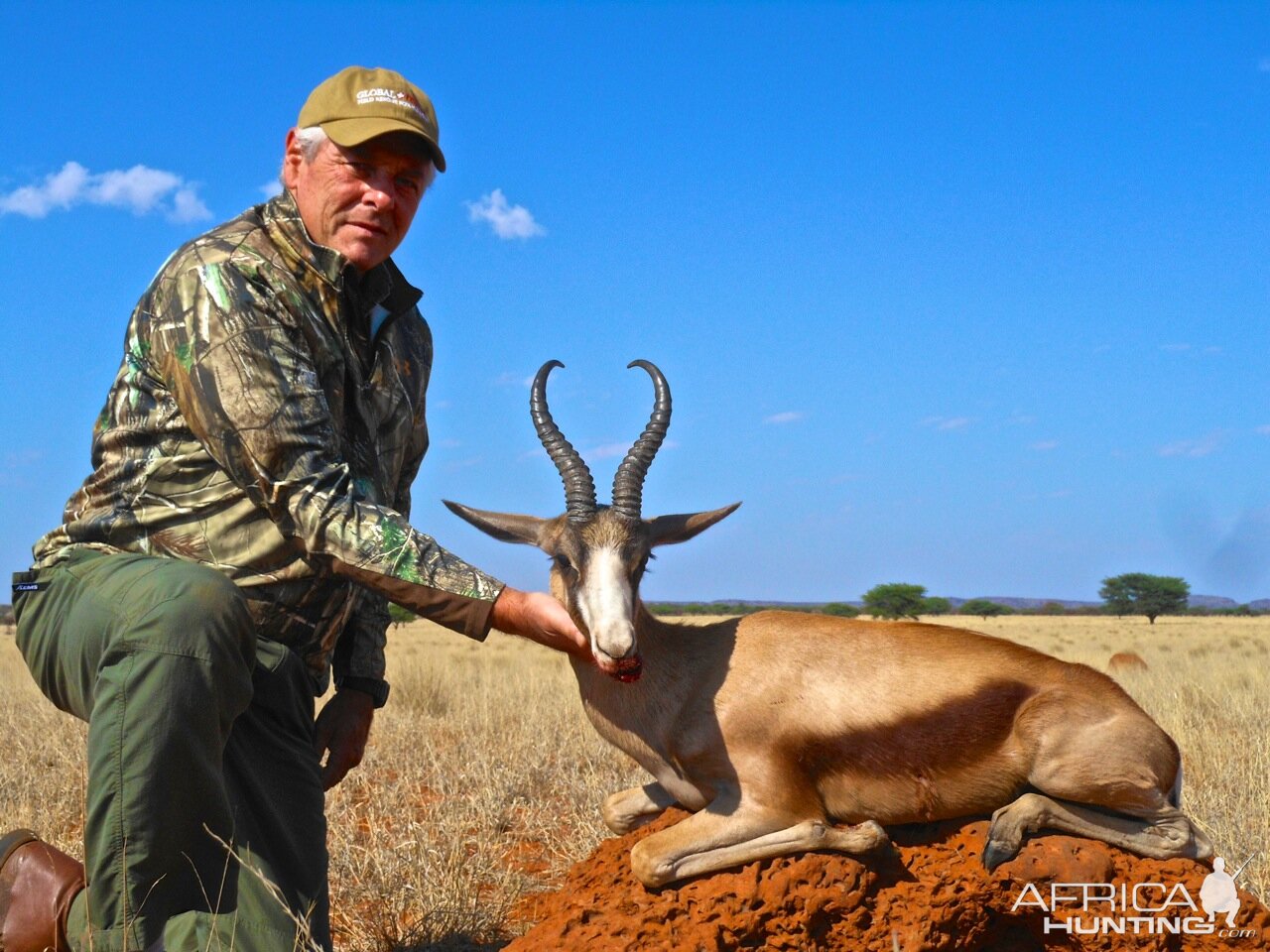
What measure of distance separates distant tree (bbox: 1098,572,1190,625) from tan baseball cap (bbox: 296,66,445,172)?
6639cm

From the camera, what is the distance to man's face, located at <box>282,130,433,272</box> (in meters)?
5.08

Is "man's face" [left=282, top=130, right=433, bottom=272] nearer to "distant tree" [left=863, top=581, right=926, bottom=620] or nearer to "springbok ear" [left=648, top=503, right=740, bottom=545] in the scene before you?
"springbok ear" [left=648, top=503, right=740, bottom=545]

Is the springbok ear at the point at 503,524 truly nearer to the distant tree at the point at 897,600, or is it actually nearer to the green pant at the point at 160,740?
the green pant at the point at 160,740

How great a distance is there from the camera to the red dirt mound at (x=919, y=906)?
15.1 ft

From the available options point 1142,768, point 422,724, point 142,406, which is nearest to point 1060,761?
point 1142,768

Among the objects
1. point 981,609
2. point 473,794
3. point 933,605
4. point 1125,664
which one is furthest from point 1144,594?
point 473,794

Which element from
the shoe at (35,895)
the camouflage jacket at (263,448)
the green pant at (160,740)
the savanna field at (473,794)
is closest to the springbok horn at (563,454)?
the camouflage jacket at (263,448)

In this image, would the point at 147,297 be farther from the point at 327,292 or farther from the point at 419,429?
the point at 419,429

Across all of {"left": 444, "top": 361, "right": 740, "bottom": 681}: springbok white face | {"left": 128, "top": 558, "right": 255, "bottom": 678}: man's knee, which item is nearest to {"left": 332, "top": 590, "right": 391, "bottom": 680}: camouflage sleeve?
{"left": 444, "top": 361, "right": 740, "bottom": 681}: springbok white face

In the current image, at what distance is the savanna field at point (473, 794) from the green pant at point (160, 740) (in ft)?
4.26

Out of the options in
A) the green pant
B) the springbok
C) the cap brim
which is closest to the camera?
the green pant

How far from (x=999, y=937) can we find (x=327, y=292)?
400 cm

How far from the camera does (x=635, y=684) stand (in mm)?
5281

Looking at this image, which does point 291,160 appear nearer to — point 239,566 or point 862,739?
point 239,566
